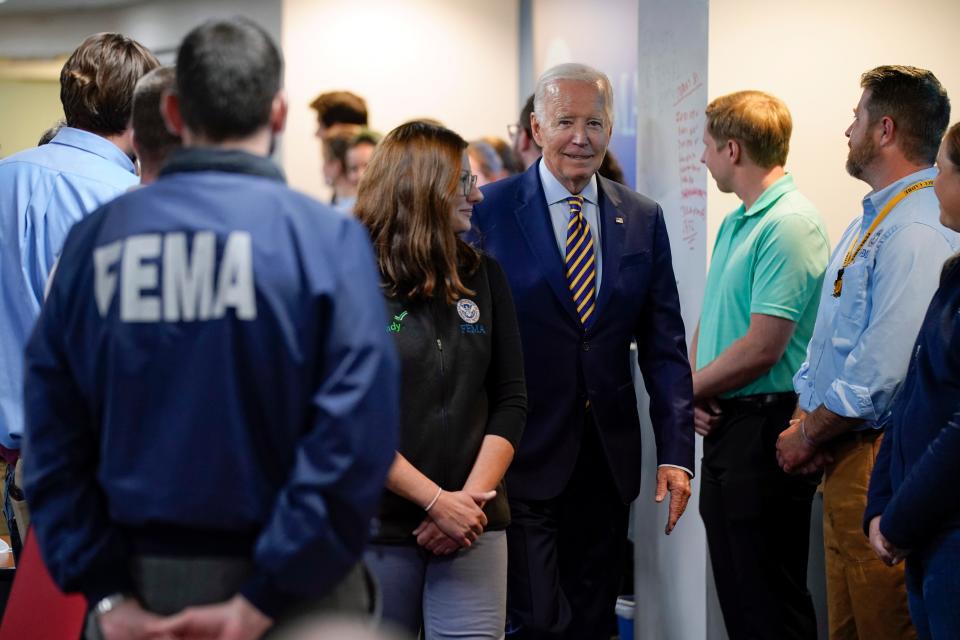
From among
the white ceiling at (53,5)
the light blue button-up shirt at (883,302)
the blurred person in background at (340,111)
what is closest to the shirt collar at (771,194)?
the light blue button-up shirt at (883,302)

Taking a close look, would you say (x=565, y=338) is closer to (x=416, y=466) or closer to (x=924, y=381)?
(x=416, y=466)

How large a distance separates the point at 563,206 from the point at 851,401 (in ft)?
2.81

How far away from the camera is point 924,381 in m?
2.31

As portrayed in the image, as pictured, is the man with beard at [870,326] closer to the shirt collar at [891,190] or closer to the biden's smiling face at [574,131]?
the shirt collar at [891,190]

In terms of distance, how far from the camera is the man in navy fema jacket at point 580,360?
279 centimetres

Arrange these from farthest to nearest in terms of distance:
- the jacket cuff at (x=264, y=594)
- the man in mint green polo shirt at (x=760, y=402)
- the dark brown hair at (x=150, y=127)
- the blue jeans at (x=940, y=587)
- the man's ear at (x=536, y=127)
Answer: the man in mint green polo shirt at (x=760, y=402) → the man's ear at (x=536, y=127) → the blue jeans at (x=940, y=587) → the dark brown hair at (x=150, y=127) → the jacket cuff at (x=264, y=594)

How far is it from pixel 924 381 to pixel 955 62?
1.77 meters

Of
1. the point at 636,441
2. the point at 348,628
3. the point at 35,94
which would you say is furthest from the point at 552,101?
the point at 35,94

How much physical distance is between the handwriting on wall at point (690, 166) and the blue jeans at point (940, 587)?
52.6 inches

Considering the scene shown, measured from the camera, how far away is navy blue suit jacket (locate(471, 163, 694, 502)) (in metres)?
2.80

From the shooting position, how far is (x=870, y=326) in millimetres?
2770

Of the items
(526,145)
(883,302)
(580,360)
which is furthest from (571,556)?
(526,145)

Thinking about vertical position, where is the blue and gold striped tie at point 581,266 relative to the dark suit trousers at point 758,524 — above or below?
above

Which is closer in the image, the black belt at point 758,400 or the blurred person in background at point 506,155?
the black belt at point 758,400
